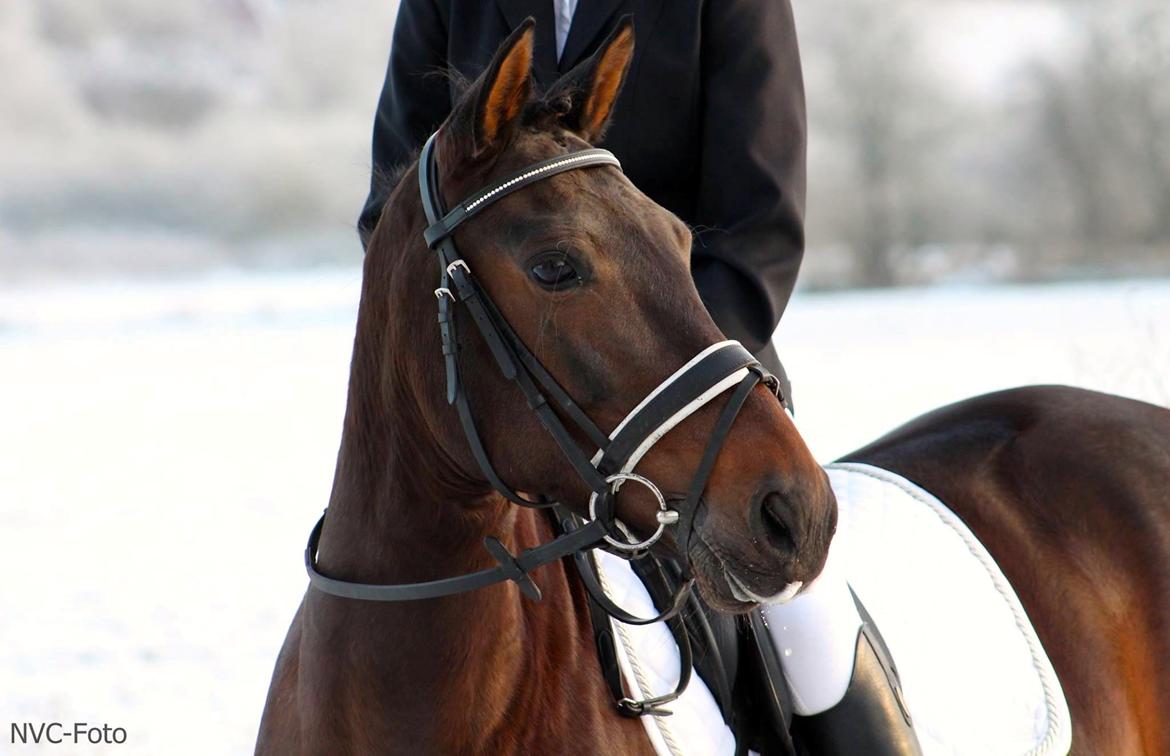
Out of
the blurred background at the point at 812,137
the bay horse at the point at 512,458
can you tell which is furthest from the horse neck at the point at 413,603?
the blurred background at the point at 812,137

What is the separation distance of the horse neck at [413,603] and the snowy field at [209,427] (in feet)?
2.51

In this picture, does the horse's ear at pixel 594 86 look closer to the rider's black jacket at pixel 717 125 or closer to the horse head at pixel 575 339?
the horse head at pixel 575 339

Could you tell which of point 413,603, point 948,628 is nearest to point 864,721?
point 948,628

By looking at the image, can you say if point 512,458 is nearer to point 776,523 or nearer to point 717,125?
point 776,523

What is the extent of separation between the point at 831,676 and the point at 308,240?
9661mm

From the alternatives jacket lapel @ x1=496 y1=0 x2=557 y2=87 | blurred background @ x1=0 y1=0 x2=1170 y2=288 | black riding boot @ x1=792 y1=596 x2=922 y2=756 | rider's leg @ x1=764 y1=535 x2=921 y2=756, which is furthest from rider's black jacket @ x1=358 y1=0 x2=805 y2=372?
blurred background @ x1=0 y1=0 x2=1170 y2=288

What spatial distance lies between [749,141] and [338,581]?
3.70 ft

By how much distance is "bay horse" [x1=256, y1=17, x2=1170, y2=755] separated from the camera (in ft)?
4.84

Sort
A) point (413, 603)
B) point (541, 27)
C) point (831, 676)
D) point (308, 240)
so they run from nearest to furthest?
point (413, 603) < point (831, 676) < point (541, 27) < point (308, 240)

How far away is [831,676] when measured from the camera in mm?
2043

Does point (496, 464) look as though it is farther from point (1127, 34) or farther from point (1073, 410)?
point (1127, 34)

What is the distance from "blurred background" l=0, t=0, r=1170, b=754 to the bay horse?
5.03 metres

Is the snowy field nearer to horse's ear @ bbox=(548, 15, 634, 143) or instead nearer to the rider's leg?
horse's ear @ bbox=(548, 15, 634, 143)

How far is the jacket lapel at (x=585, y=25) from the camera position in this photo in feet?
7.29
